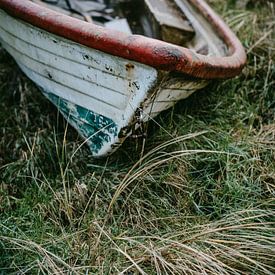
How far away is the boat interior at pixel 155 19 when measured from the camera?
3.12 meters

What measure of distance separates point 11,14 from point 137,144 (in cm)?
88

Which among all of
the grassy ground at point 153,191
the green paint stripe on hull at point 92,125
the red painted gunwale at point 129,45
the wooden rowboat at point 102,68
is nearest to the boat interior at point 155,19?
the wooden rowboat at point 102,68

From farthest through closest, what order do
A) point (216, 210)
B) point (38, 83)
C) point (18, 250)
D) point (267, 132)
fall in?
point (38, 83) → point (267, 132) → point (216, 210) → point (18, 250)

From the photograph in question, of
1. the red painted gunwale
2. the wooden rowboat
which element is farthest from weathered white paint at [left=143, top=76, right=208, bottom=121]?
the red painted gunwale

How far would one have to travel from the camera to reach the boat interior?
10.2ft

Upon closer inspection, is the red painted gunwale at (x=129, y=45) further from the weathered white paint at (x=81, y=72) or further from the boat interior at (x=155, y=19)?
the boat interior at (x=155, y=19)

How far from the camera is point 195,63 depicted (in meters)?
2.27

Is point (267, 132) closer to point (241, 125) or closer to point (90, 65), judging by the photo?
point (241, 125)

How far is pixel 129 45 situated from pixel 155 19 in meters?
1.03

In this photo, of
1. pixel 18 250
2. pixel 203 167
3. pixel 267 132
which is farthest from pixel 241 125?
pixel 18 250

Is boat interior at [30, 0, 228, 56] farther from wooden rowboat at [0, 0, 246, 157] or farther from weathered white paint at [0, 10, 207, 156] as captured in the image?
weathered white paint at [0, 10, 207, 156]

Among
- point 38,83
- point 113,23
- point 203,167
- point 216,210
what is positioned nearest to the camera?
point 216,210

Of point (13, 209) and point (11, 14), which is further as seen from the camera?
point (11, 14)

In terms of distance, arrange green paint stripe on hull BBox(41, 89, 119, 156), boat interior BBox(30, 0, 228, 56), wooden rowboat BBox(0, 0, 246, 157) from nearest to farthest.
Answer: wooden rowboat BBox(0, 0, 246, 157), green paint stripe on hull BBox(41, 89, 119, 156), boat interior BBox(30, 0, 228, 56)
